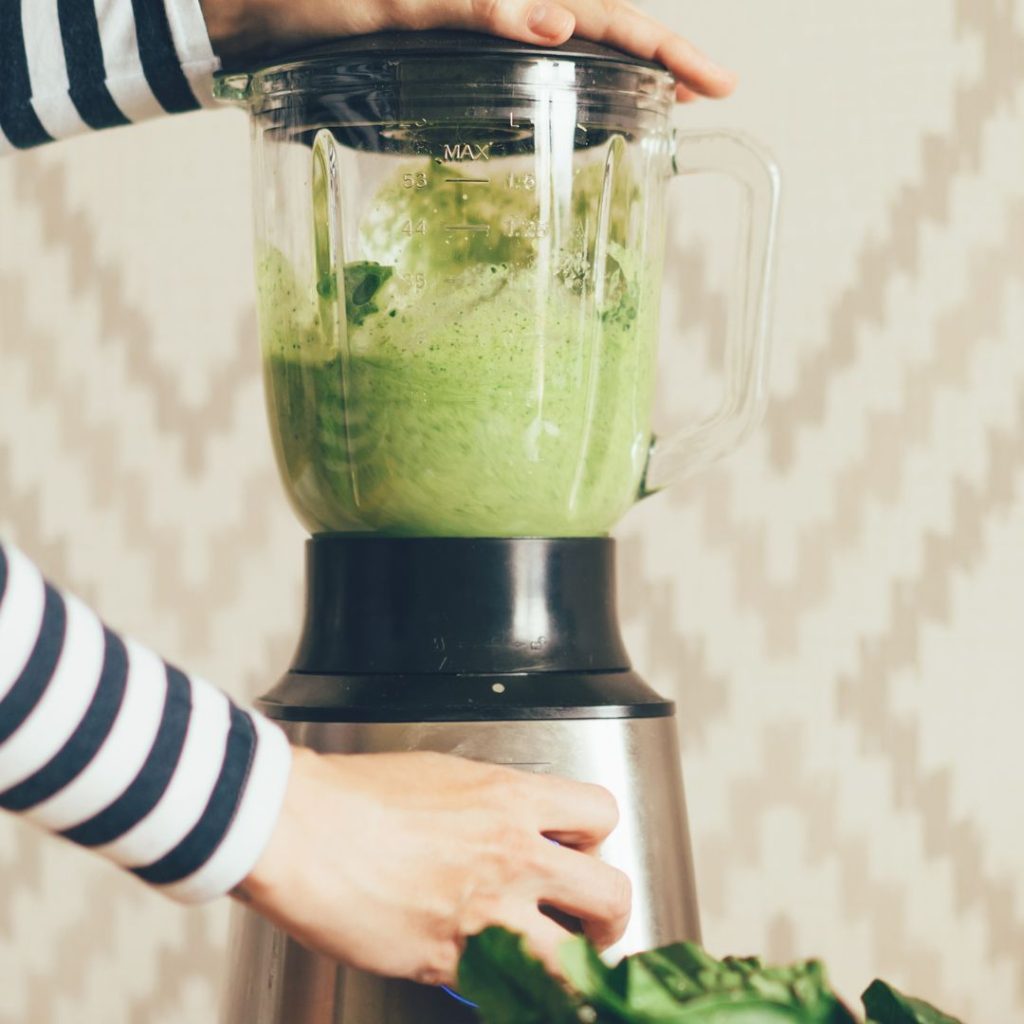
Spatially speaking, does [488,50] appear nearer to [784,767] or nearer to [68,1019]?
[784,767]

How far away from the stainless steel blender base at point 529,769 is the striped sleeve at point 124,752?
0.13 metres

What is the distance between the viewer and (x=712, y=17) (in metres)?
1.14

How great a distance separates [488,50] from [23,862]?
82 centimetres

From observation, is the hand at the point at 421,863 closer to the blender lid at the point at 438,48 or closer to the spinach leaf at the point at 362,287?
the spinach leaf at the point at 362,287

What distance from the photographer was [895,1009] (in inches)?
21.4

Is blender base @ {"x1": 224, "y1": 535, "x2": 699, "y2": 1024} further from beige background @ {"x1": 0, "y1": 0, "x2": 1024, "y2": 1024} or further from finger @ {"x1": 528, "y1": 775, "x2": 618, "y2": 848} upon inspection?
beige background @ {"x1": 0, "y1": 0, "x2": 1024, "y2": 1024}

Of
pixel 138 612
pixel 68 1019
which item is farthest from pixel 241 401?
pixel 68 1019

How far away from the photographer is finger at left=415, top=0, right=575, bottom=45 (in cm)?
68

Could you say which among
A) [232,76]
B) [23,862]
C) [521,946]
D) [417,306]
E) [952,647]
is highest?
[232,76]

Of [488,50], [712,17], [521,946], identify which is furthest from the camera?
[712,17]

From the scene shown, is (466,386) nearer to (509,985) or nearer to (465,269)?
(465,269)

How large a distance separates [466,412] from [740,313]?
19cm

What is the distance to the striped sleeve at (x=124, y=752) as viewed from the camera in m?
0.51

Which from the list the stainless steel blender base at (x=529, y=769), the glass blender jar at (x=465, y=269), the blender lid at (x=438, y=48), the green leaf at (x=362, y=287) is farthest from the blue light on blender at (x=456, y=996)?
the blender lid at (x=438, y=48)
